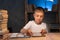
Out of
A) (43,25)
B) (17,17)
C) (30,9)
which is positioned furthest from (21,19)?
(43,25)

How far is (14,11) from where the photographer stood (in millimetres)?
3955

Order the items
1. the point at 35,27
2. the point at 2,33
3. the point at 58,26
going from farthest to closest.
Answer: the point at 58,26 → the point at 35,27 → the point at 2,33

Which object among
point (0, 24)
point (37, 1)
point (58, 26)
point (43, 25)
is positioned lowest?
point (58, 26)

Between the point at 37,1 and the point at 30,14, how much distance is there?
1.19 ft

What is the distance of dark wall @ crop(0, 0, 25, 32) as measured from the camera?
394 cm

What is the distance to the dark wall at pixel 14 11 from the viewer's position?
394cm

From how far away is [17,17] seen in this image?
3.95 m

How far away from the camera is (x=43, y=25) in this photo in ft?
6.34

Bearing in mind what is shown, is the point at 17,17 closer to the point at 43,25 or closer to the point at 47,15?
the point at 47,15

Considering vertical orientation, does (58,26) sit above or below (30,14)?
below

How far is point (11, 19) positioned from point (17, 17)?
→ 158 mm

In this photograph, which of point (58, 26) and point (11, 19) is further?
point (11, 19)

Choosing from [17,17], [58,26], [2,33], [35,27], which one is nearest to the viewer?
[2,33]

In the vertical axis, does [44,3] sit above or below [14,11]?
above
